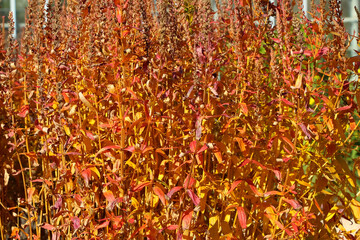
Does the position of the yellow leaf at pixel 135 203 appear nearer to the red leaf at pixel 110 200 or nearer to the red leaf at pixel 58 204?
the red leaf at pixel 110 200

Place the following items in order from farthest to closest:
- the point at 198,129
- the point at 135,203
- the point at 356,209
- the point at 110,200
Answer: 1. the point at 356,209
2. the point at 135,203
3. the point at 110,200
4. the point at 198,129

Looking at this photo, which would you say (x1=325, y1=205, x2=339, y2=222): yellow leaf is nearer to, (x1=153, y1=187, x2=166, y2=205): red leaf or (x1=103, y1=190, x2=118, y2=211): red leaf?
(x1=153, y1=187, x2=166, y2=205): red leaf

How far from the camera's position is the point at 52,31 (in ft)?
6.42

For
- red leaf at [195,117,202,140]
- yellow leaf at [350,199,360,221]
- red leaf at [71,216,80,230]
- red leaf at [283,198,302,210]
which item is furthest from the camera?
yellow leaf at [350,199,360,221]

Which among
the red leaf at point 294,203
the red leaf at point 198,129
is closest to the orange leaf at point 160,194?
the red leaf at point 198,129

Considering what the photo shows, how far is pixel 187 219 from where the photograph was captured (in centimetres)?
169

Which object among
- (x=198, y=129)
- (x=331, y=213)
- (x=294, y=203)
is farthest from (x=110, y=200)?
(x=331, y=213)

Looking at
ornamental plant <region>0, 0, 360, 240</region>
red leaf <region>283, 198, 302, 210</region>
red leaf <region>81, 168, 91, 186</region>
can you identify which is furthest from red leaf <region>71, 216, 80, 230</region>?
red leaf <region>283, 198, 302, 210</region>

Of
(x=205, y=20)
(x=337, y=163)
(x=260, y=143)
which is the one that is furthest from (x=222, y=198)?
(x=205, y=20)

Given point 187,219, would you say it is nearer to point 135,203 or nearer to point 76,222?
point 135,203

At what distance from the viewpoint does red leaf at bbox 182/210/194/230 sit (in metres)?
1.67

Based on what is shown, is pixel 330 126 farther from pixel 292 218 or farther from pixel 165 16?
pixel 165 16

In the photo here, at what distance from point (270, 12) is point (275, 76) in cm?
28

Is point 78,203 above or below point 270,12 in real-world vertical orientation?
below
